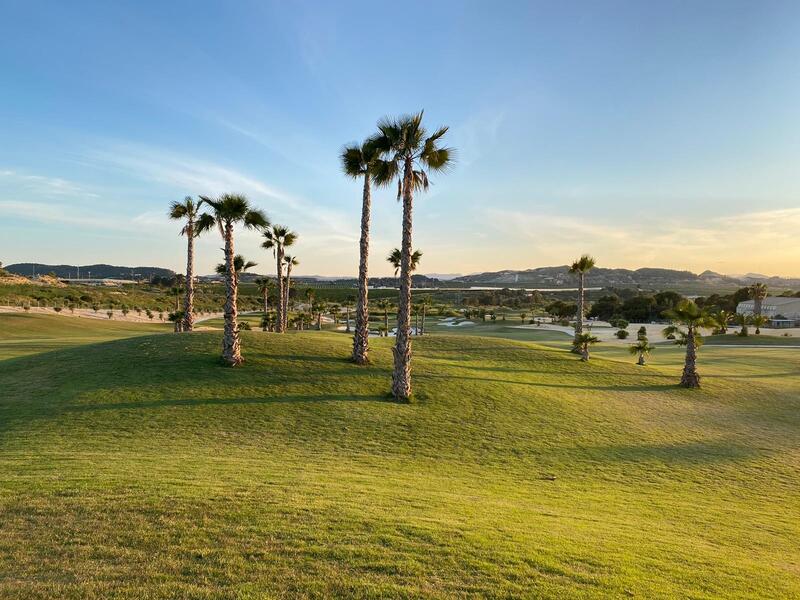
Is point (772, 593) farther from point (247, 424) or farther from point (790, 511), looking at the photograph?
point (247, 424)

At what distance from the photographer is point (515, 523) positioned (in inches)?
319

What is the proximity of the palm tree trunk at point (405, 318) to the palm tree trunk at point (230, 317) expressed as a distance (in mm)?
7168

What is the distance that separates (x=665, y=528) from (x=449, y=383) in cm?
1191

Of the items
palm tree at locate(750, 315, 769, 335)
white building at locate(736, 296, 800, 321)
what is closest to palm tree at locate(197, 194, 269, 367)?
palm tree at locate(750, 315, 769, 335)

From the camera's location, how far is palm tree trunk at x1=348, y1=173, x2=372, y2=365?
22312 millimetres

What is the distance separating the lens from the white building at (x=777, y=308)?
90.3 m

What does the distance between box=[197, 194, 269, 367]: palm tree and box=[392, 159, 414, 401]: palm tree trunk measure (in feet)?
23.9

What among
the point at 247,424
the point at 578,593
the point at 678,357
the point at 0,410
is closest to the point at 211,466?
the point at 247,424

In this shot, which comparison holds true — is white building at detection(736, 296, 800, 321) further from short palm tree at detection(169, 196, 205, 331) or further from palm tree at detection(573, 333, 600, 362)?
short palm tree at detection(169, 196, 205, 331)

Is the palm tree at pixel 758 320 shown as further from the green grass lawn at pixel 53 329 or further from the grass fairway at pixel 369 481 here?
the green grass lawn at pixel 53 329

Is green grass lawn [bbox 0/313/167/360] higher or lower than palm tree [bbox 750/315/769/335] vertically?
lower

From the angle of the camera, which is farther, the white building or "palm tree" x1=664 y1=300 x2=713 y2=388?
the white building

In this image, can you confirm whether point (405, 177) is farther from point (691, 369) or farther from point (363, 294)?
point (691, 369)

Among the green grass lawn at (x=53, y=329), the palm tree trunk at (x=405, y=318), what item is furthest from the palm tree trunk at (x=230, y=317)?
the green grass lawn at (x=53, y=329)
